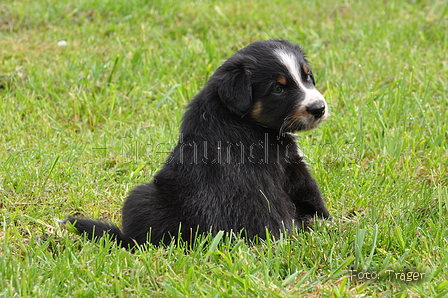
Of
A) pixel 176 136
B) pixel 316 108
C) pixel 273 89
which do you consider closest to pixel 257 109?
pixel 273 89

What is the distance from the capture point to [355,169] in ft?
15.0

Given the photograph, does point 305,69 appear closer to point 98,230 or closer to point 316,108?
point 316,108

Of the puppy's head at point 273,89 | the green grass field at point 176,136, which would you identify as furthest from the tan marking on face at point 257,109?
the green grass field at point 176,136

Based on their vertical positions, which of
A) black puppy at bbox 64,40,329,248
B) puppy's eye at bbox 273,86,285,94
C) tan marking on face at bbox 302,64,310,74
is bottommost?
black puppy at bbox 64,40,329,248

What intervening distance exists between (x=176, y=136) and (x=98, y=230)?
174 centimetres

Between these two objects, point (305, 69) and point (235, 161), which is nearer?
point (235, 161)

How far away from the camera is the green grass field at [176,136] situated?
3.08m

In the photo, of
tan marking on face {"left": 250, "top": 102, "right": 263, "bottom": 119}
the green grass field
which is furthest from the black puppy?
the green grass field

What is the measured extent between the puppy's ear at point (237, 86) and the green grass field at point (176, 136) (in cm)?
80

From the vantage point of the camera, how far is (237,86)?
3523 mm

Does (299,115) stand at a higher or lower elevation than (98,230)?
higher

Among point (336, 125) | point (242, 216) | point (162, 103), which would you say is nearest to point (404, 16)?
point (336, 125)

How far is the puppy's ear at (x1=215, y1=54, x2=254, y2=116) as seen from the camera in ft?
11.5

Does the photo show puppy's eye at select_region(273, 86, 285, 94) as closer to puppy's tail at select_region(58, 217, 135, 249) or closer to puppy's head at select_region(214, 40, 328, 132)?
puppy's head at select_region(214, 40, 328, 132)
